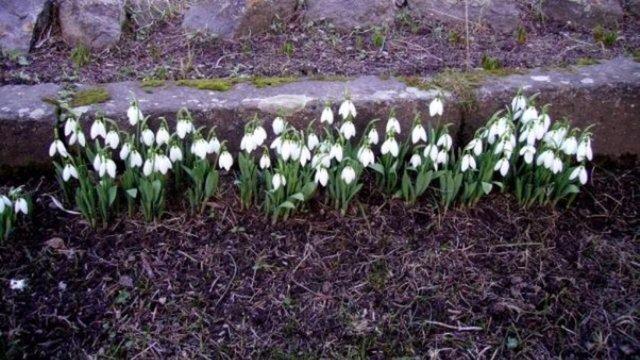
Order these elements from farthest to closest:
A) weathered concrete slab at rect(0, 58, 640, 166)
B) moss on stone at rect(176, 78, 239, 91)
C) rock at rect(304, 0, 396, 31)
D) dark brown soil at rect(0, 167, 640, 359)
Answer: rock at rect(304, 0, 396, 31) < moss on stone at rect(176, 78, 239, 91) < weathered concrete slab at rect(0, 58, 640, 166) < dark brown soil at rect(0, 167, 640, 359)

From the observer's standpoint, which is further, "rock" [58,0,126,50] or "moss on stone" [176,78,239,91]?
"rock" [58,0,126,50]

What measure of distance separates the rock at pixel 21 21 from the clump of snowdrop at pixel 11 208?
1.18m

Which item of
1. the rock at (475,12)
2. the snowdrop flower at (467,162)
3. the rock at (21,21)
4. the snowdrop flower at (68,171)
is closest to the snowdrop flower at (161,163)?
the snowdrop flower at (68,171)

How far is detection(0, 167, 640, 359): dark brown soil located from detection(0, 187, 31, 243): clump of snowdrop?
0.28 feet

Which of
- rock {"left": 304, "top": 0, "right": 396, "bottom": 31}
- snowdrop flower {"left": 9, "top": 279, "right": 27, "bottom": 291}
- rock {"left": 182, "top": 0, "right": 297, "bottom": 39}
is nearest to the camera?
snowdrop flower {"left": 9, "top": 279, "right": 27, "bottom": 291}

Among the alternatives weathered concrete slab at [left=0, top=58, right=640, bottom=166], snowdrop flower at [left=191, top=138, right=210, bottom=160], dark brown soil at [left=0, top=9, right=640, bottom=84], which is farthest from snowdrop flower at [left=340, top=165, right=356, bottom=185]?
dark brown soil at [left=0, top=9, right=640, bottom=84]

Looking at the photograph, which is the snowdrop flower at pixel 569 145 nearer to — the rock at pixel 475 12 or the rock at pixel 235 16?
the rock at pixel 475 12

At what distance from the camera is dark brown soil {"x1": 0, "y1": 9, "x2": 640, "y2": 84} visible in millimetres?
2986

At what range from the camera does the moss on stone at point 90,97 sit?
2473 millimetres

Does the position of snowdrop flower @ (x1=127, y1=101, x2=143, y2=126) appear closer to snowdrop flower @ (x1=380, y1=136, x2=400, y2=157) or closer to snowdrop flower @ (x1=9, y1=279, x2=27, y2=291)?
snowdrop flower @ (x1=9, y1=279, x2=27, y2=291)

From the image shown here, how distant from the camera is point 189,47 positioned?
3.20 meters

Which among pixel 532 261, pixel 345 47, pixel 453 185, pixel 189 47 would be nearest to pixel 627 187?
pixel 532 261

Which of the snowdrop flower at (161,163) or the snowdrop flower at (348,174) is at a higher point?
the snowdrop flower at (161,163)

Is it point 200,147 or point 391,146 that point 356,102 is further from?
point 200,147
